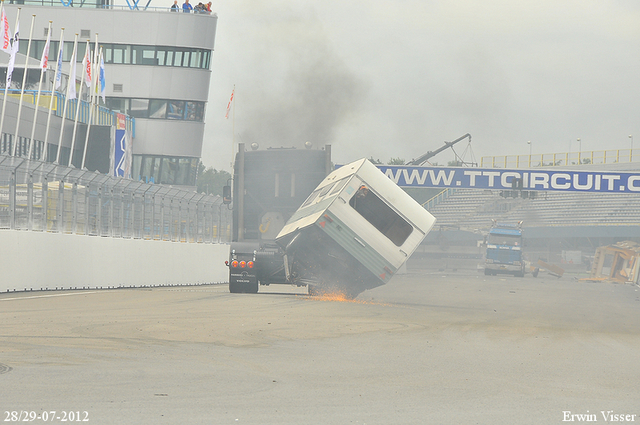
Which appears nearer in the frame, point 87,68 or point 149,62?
point 87,68

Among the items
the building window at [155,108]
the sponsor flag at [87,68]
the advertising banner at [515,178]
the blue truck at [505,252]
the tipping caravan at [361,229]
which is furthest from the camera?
the building window at [155,108]

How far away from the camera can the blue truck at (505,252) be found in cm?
5416

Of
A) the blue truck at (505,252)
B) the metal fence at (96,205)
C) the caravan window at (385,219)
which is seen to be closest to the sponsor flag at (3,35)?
the metal fence at (96,205)

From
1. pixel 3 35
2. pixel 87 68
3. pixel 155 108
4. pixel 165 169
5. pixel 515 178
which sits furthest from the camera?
pixel 165 169

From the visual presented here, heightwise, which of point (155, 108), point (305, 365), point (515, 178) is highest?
point (155, 108)

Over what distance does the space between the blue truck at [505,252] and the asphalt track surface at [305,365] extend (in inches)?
1475

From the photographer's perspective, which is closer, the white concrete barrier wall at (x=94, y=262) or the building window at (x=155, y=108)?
the white concrete barrier wall at (x=94, y=262)

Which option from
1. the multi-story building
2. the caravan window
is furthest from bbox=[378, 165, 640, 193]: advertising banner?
the caravan window

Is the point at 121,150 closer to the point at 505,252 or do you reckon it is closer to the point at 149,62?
the point at 149,62

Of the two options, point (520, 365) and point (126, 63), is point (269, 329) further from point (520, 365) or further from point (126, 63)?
point (126, 63)

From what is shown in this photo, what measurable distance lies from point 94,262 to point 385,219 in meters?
9.57

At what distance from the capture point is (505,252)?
Answer: 54.4 m

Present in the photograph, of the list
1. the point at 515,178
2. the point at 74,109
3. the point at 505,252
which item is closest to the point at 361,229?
the point at 515,178

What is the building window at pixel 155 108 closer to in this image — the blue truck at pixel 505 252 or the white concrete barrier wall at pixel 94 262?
the blue truck at pixel 505 252
